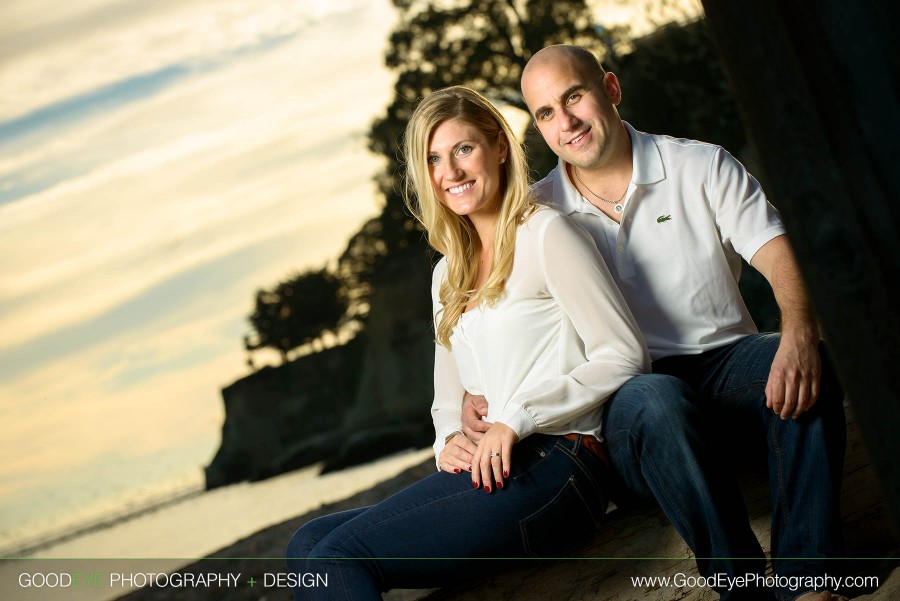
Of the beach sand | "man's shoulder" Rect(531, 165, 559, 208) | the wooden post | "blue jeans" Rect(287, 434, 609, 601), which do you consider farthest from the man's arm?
the beach sand

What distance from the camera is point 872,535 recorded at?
1937 mm

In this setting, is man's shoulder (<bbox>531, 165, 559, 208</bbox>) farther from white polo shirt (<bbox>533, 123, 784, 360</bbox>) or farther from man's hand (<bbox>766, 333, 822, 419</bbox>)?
man's hand (<bbox>766, 333, 822, 419</bbox>)

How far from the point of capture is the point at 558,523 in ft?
5.51

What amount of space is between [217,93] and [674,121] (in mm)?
5254

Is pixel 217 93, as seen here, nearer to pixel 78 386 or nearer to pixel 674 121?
pixel 78 386

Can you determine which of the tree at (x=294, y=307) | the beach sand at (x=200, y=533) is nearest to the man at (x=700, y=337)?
the beach sand at (x=200, y=533)

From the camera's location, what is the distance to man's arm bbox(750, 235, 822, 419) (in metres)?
1.68

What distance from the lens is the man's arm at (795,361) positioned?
5.51 feet

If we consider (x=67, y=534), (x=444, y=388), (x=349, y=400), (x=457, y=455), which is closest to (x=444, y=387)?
(x=444, y=388)

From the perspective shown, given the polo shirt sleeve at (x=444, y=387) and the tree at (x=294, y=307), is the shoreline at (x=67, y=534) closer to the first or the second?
the tree at (x=294, y=307)

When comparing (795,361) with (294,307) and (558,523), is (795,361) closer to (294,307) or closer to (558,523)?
(558,523)

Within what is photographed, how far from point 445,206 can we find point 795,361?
2.51 ft

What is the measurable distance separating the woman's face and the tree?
381 inches

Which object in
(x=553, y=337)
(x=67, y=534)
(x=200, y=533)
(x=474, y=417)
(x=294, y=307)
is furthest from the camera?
(x=294, y=307)
